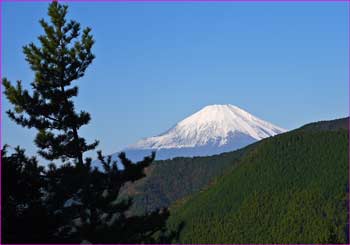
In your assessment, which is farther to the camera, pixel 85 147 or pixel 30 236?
pixel 85 147

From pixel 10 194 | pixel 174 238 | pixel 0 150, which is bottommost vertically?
pixel 174 238

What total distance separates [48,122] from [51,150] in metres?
1.34

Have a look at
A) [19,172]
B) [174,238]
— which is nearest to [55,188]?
[19,172]

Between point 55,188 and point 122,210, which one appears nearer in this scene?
point 55,188

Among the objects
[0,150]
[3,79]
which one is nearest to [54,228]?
[0,150]

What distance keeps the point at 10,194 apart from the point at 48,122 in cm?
646

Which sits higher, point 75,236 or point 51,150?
point 51,150

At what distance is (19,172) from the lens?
27844 millimetres

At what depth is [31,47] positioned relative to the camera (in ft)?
109

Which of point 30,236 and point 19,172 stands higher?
point 19,172

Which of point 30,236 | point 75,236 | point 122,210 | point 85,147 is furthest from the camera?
point 85,147

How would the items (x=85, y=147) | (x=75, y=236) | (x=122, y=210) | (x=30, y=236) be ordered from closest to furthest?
1. (x=30, y=236)
2. (x=75, y=236)
3. (x=122, y=210)
4. (x=85, y=147)

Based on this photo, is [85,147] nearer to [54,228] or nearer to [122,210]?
[122,210]

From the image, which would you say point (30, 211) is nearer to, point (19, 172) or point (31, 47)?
point (19, 172)
